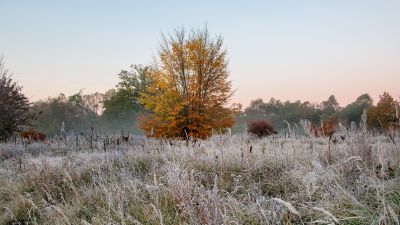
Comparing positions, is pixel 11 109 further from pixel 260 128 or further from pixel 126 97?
pixel 126 97

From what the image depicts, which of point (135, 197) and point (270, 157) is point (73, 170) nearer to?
point (135, 197)

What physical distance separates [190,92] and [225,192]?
17490 millimetres

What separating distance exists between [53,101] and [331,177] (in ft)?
178

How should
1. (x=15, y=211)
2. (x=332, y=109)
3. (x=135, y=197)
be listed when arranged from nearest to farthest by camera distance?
(x=135, y=197) < (x=15, y=211) < (x=332, y=109)

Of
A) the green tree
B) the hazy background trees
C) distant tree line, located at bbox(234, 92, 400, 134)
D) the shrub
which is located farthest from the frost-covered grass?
the green tree

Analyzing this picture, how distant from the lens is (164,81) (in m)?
21.5

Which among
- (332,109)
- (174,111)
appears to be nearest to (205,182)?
(174,111)

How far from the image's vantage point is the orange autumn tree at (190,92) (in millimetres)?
20156

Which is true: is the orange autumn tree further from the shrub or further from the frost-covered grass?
the frost-covered grass

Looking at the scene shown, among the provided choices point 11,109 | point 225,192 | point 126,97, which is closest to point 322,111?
point 126,97

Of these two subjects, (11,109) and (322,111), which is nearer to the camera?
(11,109)

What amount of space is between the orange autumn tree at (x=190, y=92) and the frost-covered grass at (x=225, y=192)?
44.8ft

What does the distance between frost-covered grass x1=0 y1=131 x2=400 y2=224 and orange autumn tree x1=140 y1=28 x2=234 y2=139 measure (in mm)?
13646

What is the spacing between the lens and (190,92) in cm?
2134
